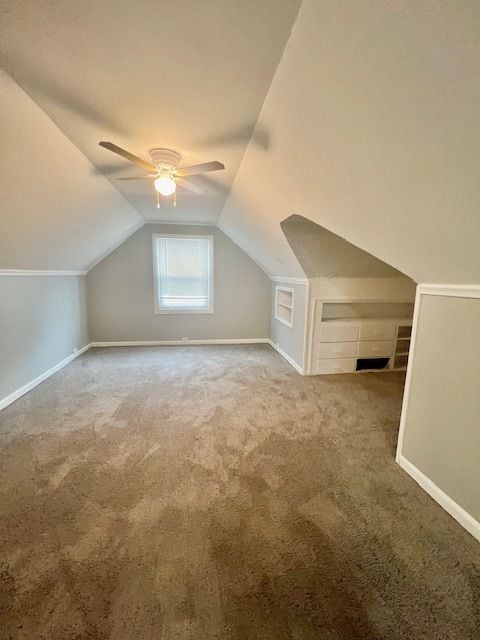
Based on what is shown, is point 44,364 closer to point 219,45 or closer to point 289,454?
point 289,454

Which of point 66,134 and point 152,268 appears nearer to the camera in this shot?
point 66,134

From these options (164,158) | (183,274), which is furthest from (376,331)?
(183,274)

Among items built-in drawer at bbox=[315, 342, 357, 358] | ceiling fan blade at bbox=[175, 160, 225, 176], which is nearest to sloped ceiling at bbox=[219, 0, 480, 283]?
ceiling fan blade at bbox=[175, 160, 225, 176]

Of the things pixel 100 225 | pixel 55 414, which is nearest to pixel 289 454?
pixel 55 414

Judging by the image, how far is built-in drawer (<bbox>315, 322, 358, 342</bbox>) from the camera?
138 inches

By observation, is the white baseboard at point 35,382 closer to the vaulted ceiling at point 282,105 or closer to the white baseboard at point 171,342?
the white baseboard at point 171,342

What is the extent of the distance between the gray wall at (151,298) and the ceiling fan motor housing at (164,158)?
2.74 m

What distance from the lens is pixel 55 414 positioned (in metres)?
2.58

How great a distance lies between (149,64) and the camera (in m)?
1.32

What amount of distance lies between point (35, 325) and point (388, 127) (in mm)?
3820

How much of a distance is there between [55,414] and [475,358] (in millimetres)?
3317

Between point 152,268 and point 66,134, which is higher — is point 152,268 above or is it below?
below

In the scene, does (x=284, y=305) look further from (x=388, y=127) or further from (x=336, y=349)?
(x=388, y=127)

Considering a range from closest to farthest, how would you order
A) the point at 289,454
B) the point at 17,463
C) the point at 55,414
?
the point at 17,463, the point at 289,454, the point at 55,414
